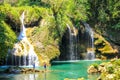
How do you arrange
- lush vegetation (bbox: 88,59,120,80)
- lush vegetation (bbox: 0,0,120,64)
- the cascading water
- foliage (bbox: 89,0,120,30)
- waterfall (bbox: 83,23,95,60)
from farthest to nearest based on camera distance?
foliage (bbox: 89,0,120,30) → waterfall (bbox: 83,23,95,60) → lush vegetation (bbox: 0,0,120,64) → the cascading water → lush vegetation (bbox: 88,59,120,80)

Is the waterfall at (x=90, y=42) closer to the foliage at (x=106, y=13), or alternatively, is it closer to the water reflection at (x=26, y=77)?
the foliage at (x=106, y=13)

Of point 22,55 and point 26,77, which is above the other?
Result: point 22,55

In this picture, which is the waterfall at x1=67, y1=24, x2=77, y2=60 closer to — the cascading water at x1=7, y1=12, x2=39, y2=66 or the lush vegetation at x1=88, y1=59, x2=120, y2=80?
the cascading water at x1=7, y1=12, x2=39, y2=66

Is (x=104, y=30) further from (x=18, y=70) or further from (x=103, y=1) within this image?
(x=18, y=70)

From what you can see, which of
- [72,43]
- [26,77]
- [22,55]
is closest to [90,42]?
[72,43]

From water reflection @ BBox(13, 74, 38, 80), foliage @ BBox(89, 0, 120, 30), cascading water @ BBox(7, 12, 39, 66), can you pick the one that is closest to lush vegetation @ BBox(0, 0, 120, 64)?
foliage @ BBox(89, 0, 120, 30)

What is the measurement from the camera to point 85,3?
68.2 metres

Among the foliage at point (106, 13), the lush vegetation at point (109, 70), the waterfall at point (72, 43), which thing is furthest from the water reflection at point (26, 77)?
the foliage at point (106, 13)

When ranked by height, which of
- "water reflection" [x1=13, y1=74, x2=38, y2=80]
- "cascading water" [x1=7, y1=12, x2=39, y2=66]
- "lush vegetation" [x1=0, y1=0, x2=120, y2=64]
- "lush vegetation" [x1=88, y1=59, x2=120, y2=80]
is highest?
"lush vegetation" [x1=0, y1=0, x2=120, y2=64]

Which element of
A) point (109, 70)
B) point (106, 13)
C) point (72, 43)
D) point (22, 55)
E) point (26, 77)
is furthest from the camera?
point (106, 13)

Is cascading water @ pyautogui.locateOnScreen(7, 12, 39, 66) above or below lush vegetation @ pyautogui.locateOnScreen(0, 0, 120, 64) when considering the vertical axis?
below

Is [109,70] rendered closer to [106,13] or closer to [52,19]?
[52,19]

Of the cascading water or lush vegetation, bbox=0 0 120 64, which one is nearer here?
the cascading water

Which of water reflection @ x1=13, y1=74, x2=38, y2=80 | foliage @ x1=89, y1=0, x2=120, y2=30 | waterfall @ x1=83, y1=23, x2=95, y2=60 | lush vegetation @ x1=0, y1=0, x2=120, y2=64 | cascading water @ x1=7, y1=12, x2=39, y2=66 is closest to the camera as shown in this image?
water reflection @ x1=13, y1=74, x2=38, y2=80
